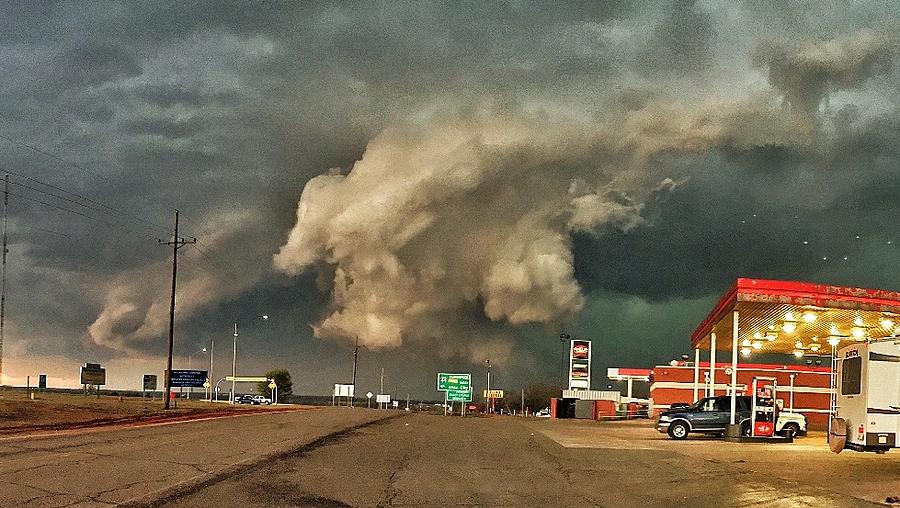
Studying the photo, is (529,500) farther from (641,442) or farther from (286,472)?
(641,442)

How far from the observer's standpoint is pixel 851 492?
1741cm

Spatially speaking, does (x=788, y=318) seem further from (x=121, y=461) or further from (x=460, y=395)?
(x=460, y=395)

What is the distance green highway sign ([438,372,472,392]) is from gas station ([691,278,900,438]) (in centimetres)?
4460

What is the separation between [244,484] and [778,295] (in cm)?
2184

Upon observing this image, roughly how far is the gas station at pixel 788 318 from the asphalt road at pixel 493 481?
7.29 m

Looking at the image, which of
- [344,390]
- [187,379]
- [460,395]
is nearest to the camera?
[187,379]

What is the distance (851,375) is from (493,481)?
1140 centimetres

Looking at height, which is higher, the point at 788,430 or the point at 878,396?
the point at 878,396

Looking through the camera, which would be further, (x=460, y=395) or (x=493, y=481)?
(x=460, y=395)

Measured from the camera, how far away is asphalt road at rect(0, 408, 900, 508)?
580 inches

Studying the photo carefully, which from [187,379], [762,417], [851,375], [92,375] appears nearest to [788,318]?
[762,417]

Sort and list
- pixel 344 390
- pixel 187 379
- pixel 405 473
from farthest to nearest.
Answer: pixel 344 390, pixel 187 379, pixel 405 473

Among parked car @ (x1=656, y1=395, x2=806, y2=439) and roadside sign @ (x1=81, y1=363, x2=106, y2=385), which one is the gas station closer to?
parked car @ (x1=656, y1=395, x2=806, y2=439)

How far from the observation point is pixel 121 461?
1934 cm
